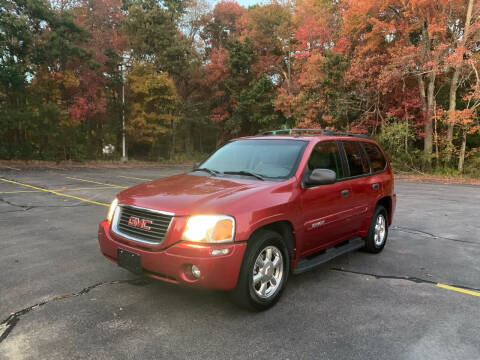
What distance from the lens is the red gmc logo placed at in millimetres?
3561

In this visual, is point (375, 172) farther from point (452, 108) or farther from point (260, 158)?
point (452, 108)

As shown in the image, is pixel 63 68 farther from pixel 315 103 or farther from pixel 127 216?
pixel 127 216

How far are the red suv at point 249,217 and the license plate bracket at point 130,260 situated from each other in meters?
0.01

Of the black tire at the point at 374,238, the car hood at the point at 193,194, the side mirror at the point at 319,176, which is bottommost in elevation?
the black tire at the point at 374,238

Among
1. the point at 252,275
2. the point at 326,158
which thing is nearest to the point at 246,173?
the point at 326,158

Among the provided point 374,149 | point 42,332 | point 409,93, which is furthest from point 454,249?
point 409,93

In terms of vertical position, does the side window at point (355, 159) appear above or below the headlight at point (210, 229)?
above

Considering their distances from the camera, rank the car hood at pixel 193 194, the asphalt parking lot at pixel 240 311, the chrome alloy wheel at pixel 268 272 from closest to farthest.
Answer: the asphalt parking lot at pixel 240 311 → the car hood at pixel 193 194 → the chrome alloy wheel at pixel 268 272

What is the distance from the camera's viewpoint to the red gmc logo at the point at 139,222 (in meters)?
3.56

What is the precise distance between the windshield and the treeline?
747 inches

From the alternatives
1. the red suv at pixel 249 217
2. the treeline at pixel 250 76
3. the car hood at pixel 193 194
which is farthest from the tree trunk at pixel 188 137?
the car hood at pixel 193 194

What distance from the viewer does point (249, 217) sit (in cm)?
341

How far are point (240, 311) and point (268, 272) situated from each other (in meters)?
0.47

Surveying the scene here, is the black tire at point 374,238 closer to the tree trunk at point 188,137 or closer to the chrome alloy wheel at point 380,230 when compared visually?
the chrome alloy wheel at point 380,230
